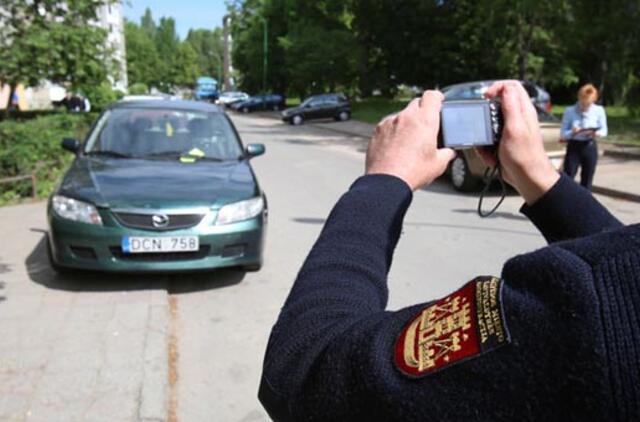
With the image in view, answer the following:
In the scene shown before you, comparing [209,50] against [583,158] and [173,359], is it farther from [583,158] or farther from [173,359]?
[173,359]

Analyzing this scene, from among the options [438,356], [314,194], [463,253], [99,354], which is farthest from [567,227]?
[314,194]

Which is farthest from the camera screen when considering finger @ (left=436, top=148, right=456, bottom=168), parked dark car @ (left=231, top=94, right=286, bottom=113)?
parked dark car @ (left=231, top=94, right=286, bottom=113)

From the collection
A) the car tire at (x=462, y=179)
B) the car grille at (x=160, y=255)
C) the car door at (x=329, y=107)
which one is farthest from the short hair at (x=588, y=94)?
the car door at (x=329, y=107)

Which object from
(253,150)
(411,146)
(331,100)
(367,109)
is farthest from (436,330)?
A: (367,109)

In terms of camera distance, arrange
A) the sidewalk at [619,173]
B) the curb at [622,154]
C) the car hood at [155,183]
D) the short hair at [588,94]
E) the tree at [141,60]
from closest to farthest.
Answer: the car hood at [155,183] → the short hair at [588,94] → the sidewalk at [619,173] → the curb at [622,154] → the tree at [141,60]

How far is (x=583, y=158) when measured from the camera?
8664mm

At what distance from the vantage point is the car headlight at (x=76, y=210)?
16.2ft

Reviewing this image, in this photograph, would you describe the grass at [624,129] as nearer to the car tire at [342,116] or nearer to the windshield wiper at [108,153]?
the car tire at [342,116]

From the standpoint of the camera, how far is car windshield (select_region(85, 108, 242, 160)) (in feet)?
20.5

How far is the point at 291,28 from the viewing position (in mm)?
31031

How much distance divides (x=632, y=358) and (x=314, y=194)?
958 cm

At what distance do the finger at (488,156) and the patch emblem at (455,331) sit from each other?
0.59 metres

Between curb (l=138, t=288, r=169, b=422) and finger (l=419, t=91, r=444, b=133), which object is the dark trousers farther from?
finger (l=419, t=91, r=444, b=133)

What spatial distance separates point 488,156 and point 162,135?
5.41 metres
